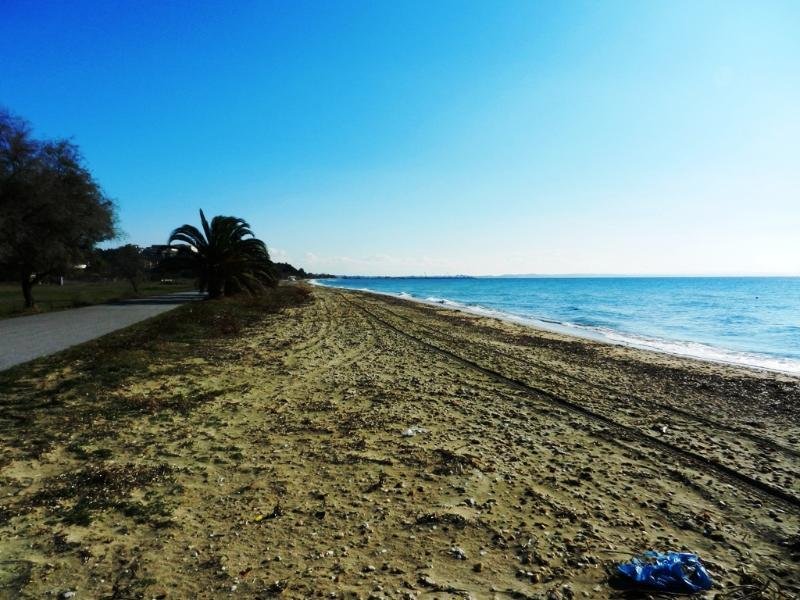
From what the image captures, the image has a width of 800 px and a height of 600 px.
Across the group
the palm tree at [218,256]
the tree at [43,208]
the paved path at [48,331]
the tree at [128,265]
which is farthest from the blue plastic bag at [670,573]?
the tree at [128,265]

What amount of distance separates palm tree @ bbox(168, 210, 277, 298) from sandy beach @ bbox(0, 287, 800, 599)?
16193 mm

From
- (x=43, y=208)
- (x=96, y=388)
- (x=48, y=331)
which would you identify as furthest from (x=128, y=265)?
(x=96, y=388)

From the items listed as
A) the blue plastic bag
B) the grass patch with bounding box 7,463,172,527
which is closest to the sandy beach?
the grass patch with bounding box 7,463,172,527

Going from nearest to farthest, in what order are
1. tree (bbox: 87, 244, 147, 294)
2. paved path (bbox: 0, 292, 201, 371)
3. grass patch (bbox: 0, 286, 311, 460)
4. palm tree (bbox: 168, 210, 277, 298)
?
1. grass patch (bbox: 0, 286, 311, 460)
2. paved path (bbox: 0, 292, 201, 371)
3. palm tree (bbox: 168, 210, 277, 298)
4. tree (bbox: 87, 244, 147, 294)

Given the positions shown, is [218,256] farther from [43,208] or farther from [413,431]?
[413,431]

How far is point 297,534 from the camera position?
12.1 ft

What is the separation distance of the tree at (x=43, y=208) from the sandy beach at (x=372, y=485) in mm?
12914

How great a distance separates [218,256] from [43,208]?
26.9 feet

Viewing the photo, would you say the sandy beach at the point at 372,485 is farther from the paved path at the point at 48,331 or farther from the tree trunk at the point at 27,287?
the tree trunk at the point at 27,287

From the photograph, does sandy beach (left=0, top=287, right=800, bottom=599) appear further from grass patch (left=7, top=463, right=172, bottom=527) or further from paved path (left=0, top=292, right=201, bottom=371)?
paved path (left=0, top=292, right=201, bottom=371)

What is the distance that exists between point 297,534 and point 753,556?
3.69 m

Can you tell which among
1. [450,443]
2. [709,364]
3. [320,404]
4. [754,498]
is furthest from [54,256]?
[709,364]

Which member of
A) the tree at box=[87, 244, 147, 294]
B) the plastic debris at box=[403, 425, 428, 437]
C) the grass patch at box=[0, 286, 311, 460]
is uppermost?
the tree at box=[87, 244, 147, 294]

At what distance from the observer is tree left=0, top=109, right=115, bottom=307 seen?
59.1ft
